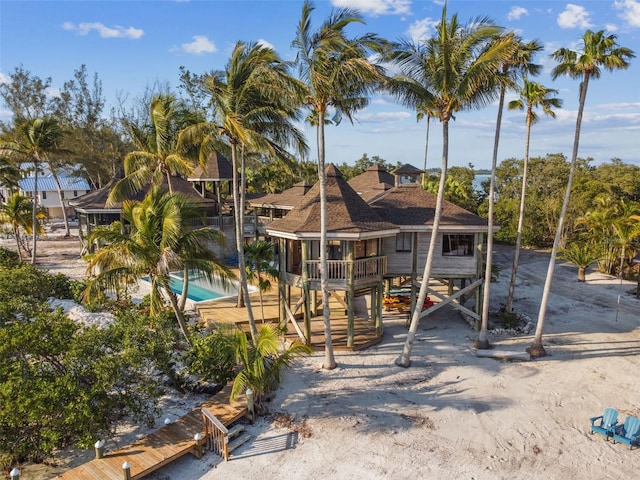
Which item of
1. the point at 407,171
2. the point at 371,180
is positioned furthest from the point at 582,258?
the point at 371,180

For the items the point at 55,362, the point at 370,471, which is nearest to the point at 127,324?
the point at 55,362

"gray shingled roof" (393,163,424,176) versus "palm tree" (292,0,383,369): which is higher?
"palm tree" (292,0,383,369)

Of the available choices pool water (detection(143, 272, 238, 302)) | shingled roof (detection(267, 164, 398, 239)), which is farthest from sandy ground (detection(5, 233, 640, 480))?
pool water (detection(143, 272, 238, 302))

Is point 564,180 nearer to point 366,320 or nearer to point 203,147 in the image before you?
point 366,320

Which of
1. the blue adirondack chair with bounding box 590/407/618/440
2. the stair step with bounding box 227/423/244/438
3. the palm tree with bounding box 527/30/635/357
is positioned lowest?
the stair step with bounding box 227/423/244/438

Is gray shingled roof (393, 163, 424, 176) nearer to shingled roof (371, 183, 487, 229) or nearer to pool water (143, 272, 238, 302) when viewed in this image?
shingled roof (371, 183, 487, 229)

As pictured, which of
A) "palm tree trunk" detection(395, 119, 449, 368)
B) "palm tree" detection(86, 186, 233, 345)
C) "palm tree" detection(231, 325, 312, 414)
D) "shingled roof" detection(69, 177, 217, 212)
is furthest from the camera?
"shingled roof" detection(69, 177, 217, 212)
